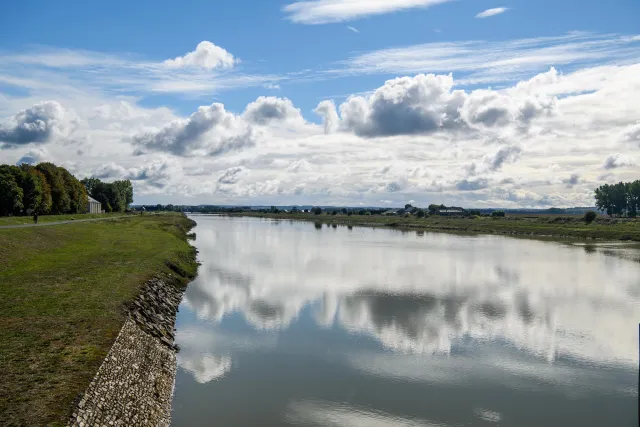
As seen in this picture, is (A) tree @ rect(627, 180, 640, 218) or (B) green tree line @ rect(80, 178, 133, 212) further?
(A) tree @ rect(627, 180, 640, 218)

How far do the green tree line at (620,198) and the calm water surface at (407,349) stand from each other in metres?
124

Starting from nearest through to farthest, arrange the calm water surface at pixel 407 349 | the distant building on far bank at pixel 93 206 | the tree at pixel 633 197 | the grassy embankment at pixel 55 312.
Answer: the grassy embankment at pixel 55 312 < the calm water surface at pixel 407 349 < the distant building on far bank at pixel 93 206 < the tree at pixel 633 197

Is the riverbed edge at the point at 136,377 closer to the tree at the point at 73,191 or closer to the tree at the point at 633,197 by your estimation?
the tree at the point at 73,191

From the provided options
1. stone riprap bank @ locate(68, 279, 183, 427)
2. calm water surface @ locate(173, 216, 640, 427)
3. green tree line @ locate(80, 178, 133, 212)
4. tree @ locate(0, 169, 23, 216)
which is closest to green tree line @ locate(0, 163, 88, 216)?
tree @ locate(0, 169, 23, 216)

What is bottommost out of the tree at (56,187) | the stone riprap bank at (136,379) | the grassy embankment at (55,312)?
the stone riprap bank at (136,379)

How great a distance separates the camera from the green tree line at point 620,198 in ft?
495

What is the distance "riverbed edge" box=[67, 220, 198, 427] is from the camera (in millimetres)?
12977

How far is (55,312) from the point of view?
19531mm

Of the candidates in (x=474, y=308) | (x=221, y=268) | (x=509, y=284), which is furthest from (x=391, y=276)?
(x=221, y=268)

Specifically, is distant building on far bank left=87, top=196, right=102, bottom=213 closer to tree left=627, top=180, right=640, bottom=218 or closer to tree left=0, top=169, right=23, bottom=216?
tree left=0, top=169, right=23, bottom=216

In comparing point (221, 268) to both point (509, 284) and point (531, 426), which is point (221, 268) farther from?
point (531, 426)

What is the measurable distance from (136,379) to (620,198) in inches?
6703

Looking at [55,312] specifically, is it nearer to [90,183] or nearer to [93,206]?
[93,206]

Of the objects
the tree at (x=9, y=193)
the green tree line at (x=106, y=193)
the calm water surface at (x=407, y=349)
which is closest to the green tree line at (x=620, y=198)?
the calm water surface at (x=407, y=349)
